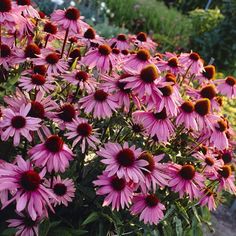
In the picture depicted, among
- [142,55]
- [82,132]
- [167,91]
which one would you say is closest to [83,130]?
[82,132]

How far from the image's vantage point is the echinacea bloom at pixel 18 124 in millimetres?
1470

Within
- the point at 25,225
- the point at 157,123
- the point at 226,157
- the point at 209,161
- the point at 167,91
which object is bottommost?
the point at 25,225

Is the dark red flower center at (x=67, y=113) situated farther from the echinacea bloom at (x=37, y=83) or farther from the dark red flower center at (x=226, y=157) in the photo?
the dark red flower center at (x=226, y=157)

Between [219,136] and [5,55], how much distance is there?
962 mm

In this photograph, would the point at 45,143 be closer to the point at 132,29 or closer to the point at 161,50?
the point at 161,50

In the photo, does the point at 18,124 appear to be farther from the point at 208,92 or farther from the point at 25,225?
the point at 208,92

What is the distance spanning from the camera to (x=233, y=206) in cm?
338

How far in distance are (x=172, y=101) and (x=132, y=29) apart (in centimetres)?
574

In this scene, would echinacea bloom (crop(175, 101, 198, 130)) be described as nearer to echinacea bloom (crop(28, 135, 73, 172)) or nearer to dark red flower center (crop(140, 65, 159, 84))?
dark red flower center (crop(140, 65, 159, 84))

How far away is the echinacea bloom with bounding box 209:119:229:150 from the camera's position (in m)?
1.74

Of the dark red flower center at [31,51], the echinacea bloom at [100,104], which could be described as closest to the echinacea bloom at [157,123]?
the echinacea bloom at [100,104]

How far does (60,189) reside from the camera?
63.7 inches

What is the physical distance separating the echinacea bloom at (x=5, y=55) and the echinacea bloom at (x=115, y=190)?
0.65m

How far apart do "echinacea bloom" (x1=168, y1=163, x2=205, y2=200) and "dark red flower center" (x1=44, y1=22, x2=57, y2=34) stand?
867 millimetres
